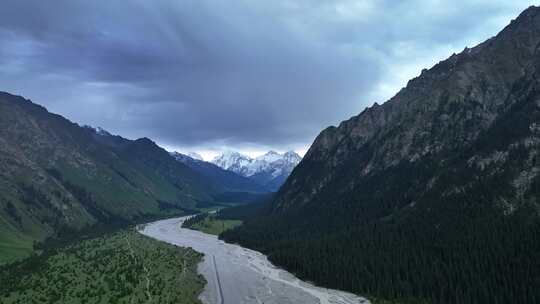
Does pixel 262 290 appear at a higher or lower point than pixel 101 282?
higher

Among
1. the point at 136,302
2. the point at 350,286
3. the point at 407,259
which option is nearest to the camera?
the point at 136,302

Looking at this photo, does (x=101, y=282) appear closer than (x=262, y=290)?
Yes

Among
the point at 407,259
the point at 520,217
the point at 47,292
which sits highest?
the point at 520,217

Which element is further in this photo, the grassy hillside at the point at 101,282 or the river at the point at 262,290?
the river at the point at 262,290

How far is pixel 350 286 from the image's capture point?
164875 mm

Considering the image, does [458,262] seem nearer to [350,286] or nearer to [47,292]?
[350,286]

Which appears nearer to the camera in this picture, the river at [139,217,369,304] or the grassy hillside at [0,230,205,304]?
the grassy hillside at [0,230,205,304]

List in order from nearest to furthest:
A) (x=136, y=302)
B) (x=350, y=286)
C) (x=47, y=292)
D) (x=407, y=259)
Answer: (x=136, y=302), (x=47, y=292), (x=350, y=286), (x=407, y=259)

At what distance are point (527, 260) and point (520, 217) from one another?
3124 centimetres

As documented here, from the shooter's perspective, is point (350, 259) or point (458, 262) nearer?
point (458, 262)

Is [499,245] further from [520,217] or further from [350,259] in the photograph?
[350,259]

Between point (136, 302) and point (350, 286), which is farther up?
point (350, 286)

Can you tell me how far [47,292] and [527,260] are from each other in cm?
13932

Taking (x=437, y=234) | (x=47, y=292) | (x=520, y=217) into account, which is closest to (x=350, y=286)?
(x=437, y=234)
